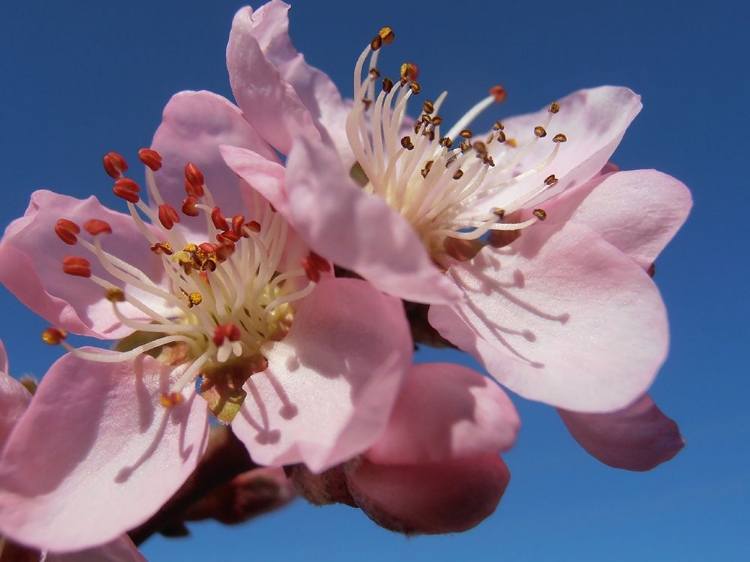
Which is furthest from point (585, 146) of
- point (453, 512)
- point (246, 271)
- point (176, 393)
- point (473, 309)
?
point (176, 393)

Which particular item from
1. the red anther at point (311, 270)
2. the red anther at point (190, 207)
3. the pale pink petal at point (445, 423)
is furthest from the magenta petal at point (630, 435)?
the red anther at point (190, 207)

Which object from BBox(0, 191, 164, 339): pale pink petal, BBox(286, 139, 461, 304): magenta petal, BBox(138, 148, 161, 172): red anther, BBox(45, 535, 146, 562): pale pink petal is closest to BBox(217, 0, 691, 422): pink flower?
BBox(286, 139, 461, 304): magenta petal

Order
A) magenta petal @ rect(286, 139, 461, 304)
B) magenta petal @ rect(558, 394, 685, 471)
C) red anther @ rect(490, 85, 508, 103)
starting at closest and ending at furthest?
magenta petal @ rect(286, 139, 461, 304), magenta petal @ rect(558, 394, 685, 471), red anther @ rect(490, 85, 508, 103)

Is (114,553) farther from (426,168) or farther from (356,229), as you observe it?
(426,168)

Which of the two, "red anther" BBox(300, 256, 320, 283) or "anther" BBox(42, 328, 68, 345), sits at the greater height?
"anther" BBox(42, 328, 68, 345)

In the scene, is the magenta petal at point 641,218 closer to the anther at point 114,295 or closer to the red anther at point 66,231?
the anther at point 114,295

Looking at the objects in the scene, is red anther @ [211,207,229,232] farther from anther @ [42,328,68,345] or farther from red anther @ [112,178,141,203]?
anther @ [42,328,68,345]

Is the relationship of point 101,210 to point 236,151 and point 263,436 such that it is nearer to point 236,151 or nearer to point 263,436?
point 236,151
